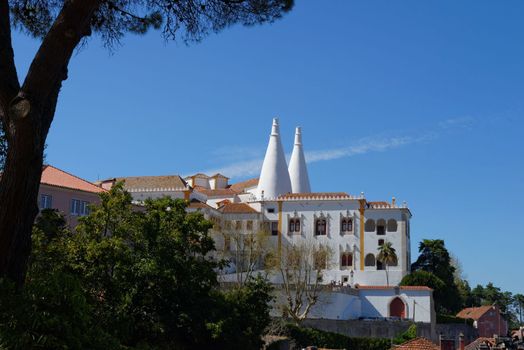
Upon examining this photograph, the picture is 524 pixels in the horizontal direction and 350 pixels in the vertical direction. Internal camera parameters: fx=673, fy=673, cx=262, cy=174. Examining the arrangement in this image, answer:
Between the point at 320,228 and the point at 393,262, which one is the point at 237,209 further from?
the point at 393,262

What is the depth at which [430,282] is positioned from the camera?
51.2 metres

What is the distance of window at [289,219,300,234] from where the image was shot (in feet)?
193

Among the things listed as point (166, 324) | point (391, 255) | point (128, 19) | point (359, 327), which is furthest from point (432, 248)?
point (128, 19)

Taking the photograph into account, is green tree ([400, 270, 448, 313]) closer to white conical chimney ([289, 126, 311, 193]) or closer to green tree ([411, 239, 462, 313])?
green tree ([411, 239, 462, 313])

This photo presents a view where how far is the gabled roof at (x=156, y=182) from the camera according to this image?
59.9 meters

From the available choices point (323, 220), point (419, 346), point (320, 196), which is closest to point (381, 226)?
point (323, 220)

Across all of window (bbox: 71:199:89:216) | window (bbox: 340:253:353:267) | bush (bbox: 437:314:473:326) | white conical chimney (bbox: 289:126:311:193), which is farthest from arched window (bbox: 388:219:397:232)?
window (bbox: 71:199:89:216)

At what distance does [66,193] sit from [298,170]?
33.4m

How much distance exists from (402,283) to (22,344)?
1910 inches

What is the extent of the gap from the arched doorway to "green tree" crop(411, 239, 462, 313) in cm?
815

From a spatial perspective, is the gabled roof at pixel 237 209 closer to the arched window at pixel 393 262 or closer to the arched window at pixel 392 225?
the arched window at pixel 392 225

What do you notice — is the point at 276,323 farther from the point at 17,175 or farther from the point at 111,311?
the point at 17,175

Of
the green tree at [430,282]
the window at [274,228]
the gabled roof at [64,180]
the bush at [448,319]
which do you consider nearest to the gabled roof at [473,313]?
the bush at [448,319]

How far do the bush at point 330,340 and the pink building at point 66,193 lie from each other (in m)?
13.6
